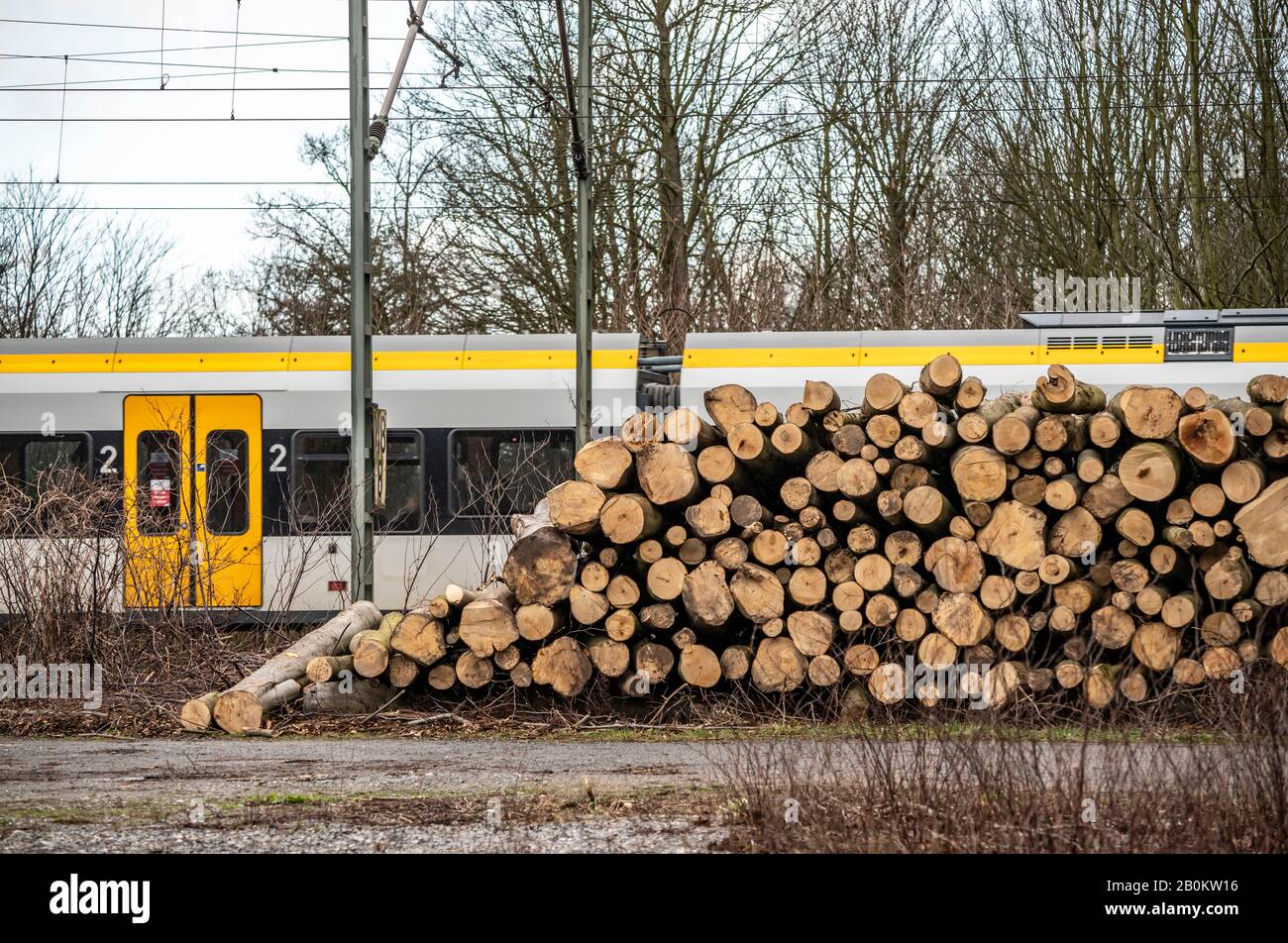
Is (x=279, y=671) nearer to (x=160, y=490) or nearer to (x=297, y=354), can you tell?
(x=160, y=490)

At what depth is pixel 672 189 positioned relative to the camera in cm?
2341

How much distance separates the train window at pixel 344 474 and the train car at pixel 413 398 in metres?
0.02

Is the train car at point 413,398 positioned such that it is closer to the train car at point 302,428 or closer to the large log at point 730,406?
the train car at point 302,428

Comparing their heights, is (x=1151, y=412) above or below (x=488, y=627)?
above

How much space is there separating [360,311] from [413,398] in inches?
113

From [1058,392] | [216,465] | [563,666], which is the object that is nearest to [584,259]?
[216,465]

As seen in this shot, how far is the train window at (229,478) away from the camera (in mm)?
14805

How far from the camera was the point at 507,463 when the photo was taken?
48.2ft

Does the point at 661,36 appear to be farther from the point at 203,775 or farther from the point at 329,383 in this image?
the point at 203,775

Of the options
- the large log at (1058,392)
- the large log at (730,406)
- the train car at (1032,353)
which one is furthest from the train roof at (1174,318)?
the large log at (730,406)

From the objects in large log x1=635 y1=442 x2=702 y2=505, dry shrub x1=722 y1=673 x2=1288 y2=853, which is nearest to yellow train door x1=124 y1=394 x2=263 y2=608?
large log x1=635 y1=442 x2=702 y2=505
